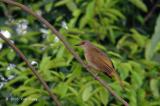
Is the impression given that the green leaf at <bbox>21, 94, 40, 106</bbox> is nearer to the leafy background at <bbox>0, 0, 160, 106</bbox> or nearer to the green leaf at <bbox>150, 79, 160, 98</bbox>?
the leafy background at <bbox>0, 0, 160, 106</bbox>

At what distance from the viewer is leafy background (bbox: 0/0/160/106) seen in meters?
2.42

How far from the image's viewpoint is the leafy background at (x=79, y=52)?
2424mm

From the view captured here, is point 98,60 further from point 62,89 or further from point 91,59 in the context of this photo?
point 62,89

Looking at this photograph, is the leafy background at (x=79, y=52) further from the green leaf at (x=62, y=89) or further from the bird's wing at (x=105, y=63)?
the bird's wing at (x=105, y=63)

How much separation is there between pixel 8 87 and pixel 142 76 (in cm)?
69

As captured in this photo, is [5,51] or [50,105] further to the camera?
[5,51]

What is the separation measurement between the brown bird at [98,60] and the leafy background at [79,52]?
0.27 feet

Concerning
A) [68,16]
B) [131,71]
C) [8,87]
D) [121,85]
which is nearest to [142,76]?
[131,71]

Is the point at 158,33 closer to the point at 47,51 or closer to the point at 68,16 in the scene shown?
the point at 47,51

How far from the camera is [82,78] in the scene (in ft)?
8.29

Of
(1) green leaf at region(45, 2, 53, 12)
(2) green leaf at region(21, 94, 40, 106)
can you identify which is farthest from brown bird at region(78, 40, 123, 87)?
(1) green leaf at region(45, 2, 53, 12)

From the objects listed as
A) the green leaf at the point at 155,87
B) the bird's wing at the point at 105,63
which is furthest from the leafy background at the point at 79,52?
the bird's wing at the point at 105,63

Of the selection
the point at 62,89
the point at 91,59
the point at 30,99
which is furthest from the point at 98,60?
the point at 30,99

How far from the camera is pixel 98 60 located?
90.4 inches
